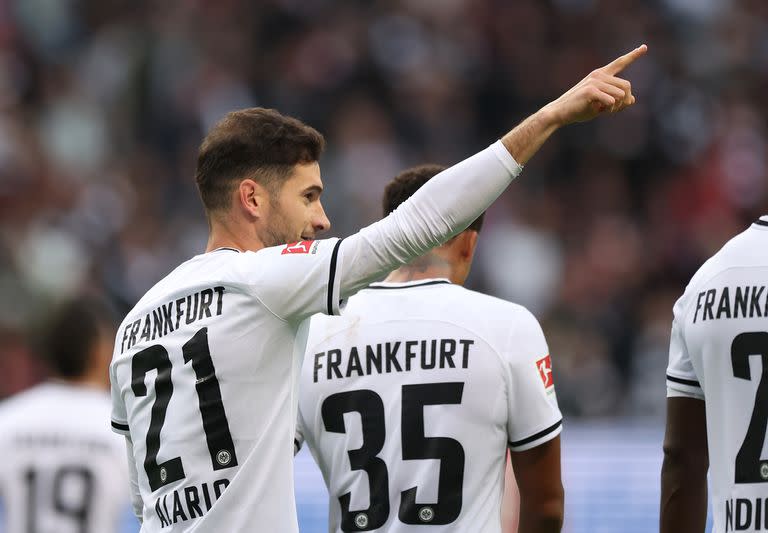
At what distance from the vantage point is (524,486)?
421 cm

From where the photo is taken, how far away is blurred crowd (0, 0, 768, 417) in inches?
455

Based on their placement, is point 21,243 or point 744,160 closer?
point 21,243

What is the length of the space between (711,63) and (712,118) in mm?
786

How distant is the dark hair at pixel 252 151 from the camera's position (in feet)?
12.3

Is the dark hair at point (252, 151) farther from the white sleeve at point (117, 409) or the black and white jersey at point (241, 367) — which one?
the white sleeve at point (117, 409)

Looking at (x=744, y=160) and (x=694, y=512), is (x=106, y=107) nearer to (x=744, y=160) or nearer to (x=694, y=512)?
(x=744, y=160)

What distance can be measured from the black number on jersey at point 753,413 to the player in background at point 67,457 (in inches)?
106

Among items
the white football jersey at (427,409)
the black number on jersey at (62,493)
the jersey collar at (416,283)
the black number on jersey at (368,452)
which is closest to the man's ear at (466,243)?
the jersey collar at (416,283)

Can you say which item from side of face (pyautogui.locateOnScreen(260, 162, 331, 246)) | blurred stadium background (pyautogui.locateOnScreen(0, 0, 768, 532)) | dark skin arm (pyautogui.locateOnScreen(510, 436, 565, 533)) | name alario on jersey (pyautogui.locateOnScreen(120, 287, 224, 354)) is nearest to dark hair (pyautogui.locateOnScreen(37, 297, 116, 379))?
name alario on jersey (pyautogui.locateOnScreen(120, 287, 224, 354))

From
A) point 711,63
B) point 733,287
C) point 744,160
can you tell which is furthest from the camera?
point 711,63

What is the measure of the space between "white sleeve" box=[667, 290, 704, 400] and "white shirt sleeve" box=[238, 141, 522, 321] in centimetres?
89

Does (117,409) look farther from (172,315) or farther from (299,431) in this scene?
(299,431)

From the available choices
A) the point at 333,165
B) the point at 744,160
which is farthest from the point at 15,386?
the point at 744,160

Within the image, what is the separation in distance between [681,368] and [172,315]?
1478mm
